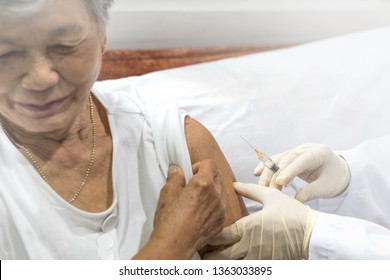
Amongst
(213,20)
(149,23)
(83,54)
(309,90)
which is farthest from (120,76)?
(309,90)

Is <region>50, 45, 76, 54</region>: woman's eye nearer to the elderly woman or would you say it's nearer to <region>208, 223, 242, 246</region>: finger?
the elderly woman

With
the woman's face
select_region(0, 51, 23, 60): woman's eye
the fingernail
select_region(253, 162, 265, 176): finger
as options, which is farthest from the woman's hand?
select_region(0, 51, 23, 60): woman's eye

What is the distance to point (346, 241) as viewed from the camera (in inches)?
48.9

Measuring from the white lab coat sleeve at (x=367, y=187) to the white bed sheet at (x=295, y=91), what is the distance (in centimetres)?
10

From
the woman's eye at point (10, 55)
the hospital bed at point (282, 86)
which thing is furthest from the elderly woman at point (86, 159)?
the hospital bed at point (282, 86)

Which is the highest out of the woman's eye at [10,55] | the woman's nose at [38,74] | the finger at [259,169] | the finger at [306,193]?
the woman's eye at [10,55]

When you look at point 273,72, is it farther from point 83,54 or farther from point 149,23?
point 83,54

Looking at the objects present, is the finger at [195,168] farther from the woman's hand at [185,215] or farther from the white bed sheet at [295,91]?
the white bed sheet at [295,91]

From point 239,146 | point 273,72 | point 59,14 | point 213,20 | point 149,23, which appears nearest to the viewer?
point 59,14

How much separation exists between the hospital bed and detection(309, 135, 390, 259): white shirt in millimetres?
114

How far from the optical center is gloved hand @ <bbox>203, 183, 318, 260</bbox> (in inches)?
48.8

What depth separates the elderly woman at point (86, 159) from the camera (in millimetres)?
1046

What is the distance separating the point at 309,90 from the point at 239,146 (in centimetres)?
43
